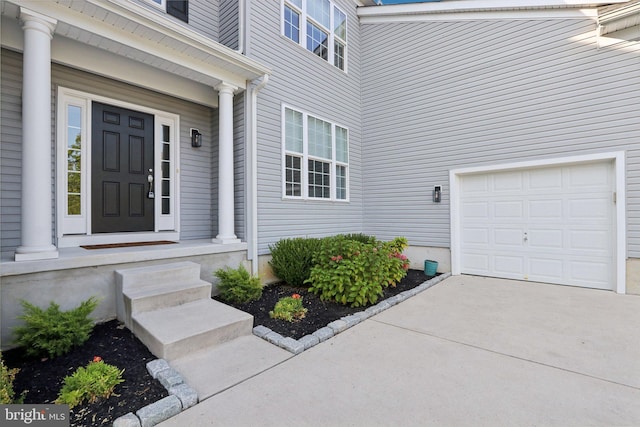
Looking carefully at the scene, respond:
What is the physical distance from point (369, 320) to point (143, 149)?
423cm

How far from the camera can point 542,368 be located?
2.49m

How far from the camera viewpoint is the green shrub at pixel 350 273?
399cm

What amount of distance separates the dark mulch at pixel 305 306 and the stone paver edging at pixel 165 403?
3.74ft

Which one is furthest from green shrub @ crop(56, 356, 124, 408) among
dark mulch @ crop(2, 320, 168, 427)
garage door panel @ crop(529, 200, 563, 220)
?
garage door panel @ crop(529, 200, 563, 220)

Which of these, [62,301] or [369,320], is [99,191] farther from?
[369,320]

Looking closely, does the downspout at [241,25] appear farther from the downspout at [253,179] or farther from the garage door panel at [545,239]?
the garage door panel at [545,239]

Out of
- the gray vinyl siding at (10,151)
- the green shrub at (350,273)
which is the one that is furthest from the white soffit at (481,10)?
the gray vinyl siding at (10,151)

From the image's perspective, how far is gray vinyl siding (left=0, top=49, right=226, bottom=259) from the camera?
3.59 metres

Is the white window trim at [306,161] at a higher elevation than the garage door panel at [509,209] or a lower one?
higher

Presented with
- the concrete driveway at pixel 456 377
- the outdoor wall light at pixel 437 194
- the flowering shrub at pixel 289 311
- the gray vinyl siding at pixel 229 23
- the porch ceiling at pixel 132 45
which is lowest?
the concrete driveway at pixel 456 377

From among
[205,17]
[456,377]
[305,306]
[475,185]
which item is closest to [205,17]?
[205,17]

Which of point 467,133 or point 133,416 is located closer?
point 133,416

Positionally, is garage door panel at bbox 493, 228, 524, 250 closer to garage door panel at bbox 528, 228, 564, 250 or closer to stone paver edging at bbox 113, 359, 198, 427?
garage door panel at bbox 528, 228, 564, 250

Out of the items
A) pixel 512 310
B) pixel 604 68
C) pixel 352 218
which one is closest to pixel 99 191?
pixel 352 218
